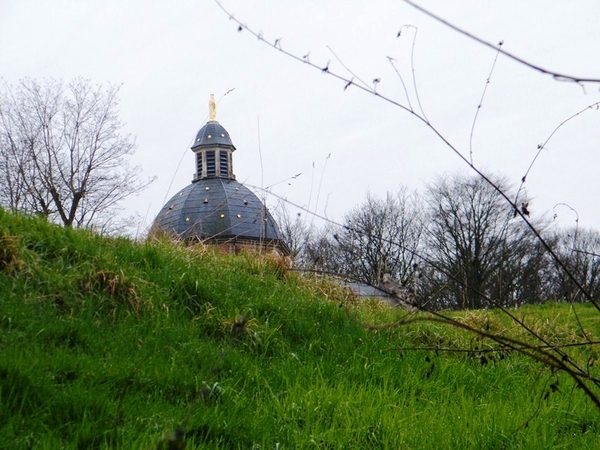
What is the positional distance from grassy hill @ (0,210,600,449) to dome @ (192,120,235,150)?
44.9m

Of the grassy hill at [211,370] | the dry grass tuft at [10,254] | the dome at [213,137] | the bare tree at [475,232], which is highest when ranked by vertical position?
the dome at [213,137]

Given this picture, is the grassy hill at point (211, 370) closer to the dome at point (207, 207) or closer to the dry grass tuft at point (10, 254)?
the dry grass tuft at point (10, 254)

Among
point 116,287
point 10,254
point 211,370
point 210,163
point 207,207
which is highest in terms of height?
point 210,163

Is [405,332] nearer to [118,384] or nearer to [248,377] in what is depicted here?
[248,377]

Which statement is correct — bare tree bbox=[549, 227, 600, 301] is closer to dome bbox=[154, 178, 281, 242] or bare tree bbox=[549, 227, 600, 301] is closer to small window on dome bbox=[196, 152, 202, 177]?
dome bbox=[154, 178, 281, 242]

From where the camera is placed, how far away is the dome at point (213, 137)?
167ft

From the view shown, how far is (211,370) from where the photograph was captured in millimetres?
2488

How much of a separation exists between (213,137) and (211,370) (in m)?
49.7

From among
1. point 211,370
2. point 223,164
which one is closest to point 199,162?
point 223,164

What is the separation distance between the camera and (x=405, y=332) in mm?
6594

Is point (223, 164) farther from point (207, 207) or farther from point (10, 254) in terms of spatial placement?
point (10, 254)

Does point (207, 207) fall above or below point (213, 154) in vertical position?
below

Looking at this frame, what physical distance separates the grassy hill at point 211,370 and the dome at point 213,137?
1768 inches

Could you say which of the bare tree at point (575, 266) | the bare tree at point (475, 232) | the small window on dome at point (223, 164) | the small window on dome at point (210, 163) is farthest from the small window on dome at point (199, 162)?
the bare tree at point (575, 266)
